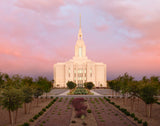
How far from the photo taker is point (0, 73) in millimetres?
36469

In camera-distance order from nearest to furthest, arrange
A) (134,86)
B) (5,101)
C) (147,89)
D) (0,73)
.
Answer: (5,101) → (147,89) → (134,86) → (0,73)

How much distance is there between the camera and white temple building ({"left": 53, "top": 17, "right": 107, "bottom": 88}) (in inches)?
4459

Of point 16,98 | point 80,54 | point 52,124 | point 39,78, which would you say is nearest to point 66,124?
point 52,124

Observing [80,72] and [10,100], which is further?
[80,72]

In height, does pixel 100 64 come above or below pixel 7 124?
above

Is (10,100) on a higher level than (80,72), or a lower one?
lower

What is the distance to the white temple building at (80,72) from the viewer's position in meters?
113

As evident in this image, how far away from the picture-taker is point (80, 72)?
114125 mm

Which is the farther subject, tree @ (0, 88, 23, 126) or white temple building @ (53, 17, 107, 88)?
white temple building @ (53, 17, 107, 88)

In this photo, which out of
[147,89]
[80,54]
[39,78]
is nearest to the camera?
[147,89]

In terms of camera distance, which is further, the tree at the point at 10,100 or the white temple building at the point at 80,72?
the white temple building at the point at 80,72

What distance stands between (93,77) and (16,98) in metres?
95.7

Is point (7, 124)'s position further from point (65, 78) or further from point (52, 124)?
point (65, 78)

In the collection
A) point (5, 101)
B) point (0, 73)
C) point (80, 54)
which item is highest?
point (80, 54)
